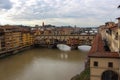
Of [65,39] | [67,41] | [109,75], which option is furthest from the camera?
[65,39]

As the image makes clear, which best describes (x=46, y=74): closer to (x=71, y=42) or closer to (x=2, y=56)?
(x=2, y=56)

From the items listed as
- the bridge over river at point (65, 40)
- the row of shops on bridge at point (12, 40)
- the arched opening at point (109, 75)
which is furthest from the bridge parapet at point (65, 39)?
the arched opening at point (109, 75)

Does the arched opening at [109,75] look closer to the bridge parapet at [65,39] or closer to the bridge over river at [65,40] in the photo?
the bridge over river at [65,40]

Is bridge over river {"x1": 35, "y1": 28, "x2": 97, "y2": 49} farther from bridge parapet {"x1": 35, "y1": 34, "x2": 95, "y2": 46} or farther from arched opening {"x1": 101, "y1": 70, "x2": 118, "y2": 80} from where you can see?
arched opening {"x1": 101, "y1": 70, "x2": 118, "y2": 80}

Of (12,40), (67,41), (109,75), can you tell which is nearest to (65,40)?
(67,41)

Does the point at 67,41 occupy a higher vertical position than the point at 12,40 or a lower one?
lower

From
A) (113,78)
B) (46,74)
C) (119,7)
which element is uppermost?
(119,7)

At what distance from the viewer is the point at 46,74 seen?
19.8m

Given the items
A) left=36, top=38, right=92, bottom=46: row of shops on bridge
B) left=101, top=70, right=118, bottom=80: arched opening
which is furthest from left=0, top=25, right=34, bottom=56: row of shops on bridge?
left=101, top=70, right=118, bottom=80: arched opening

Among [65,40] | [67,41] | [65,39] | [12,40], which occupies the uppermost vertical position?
[12,40]

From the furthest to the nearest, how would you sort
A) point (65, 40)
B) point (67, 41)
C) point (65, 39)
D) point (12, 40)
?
point (65, 39)
point (65, 40)
point (67, 41)
point (12, 40)

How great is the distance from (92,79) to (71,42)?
94.5 feet

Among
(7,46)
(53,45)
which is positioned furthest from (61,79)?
(53,45)

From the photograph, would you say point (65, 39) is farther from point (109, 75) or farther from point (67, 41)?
point (109, 75)
